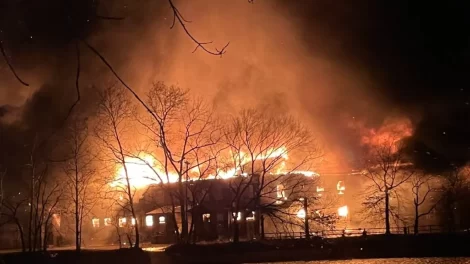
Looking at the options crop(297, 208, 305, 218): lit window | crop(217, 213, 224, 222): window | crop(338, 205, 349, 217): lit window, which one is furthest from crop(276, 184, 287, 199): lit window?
crop(338, 205, 349, 217): lit window

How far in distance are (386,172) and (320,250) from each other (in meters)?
15.5

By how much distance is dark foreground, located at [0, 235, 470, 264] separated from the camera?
39.9 metres

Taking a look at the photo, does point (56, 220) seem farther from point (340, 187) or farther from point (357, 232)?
point (340, 187)

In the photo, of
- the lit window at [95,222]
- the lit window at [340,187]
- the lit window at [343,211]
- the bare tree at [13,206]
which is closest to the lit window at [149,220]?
the lit window at [95,222]

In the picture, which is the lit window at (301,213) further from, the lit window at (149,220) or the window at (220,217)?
the lit window at (149,220)

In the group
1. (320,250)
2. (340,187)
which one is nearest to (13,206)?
(320,250)

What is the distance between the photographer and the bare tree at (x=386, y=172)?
175 feet

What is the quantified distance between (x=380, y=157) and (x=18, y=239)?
1489 inches

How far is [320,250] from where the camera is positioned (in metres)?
40.8

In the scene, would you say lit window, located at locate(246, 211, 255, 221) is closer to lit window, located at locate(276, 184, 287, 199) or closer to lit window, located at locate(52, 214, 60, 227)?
lit window, located at locate(276, 184, 287, 199)

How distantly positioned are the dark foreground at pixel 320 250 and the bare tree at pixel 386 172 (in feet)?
34.1

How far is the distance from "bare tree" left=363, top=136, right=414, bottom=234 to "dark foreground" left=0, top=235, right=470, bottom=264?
1040 centimetres

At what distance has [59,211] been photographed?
54031mm

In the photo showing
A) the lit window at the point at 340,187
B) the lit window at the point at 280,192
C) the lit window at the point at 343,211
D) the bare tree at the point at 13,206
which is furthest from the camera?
the lit window at the point at 340,187
